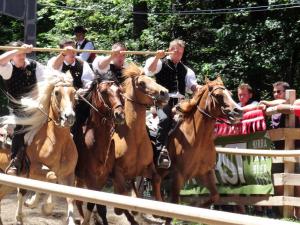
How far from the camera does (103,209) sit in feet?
29.3

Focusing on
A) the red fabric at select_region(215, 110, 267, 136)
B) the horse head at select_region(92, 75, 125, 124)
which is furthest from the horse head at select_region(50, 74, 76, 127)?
the red fabric at select_region(215, 110, 267, 136)

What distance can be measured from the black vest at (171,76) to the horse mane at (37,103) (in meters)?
1.85

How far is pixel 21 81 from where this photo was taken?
8875 mm

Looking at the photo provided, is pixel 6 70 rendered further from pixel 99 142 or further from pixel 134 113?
pixel 134 113

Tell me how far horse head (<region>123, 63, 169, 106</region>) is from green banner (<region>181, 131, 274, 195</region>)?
2.09m

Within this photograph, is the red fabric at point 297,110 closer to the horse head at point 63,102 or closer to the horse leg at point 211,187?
the horse leg at point 211,187

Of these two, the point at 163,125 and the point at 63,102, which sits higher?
the point at 63,102

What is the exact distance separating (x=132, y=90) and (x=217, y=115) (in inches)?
51.4

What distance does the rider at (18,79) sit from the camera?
852 centimetres

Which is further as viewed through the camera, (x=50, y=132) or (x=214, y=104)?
(x=214, y=104)

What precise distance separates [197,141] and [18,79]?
274 centimetres

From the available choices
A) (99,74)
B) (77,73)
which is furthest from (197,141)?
(77,73)

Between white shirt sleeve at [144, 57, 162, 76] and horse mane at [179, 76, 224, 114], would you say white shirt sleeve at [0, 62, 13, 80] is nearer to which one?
white shirt sleeve at [144, 57, 162, 76]

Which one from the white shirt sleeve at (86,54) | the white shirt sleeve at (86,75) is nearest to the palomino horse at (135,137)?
the white shirt sleeve at (86,75)
